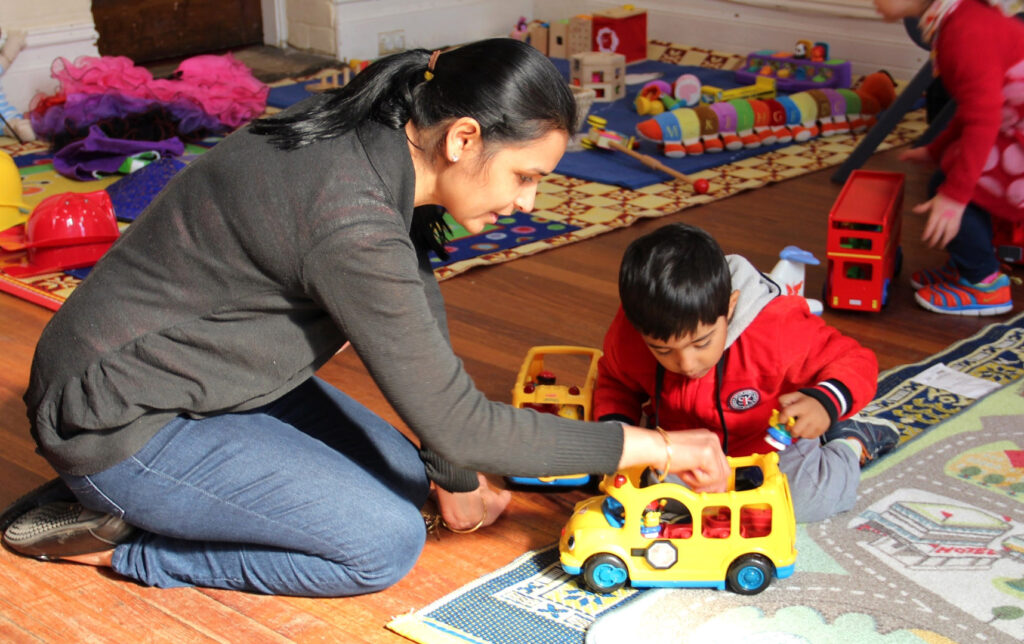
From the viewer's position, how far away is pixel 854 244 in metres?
2.30

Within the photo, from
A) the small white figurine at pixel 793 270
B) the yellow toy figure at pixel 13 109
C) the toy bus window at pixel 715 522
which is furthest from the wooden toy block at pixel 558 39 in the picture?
the toy bus window at pixel 715 522

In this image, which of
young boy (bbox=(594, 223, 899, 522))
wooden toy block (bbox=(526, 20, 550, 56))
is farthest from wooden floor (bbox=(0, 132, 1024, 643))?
wooden toy block (bbox=(526, 20, 550, 56))

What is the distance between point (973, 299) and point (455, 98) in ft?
5.24

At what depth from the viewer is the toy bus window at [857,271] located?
232cm

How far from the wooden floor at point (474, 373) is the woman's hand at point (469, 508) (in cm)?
2

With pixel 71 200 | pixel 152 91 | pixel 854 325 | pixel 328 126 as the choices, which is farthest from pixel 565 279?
pixel 152 91

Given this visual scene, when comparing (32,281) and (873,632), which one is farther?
(32,281)

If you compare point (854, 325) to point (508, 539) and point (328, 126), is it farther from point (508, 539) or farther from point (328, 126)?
point (328, 126)

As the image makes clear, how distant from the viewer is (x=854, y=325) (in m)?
2.31

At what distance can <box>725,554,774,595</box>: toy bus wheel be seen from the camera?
54.8 inches

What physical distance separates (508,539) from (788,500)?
411 mm

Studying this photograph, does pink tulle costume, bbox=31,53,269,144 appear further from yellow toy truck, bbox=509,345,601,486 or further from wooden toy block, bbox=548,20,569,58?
yellow toy truck, bbox=509,345,601,486

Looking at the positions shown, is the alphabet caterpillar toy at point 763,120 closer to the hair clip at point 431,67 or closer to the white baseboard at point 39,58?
the white baseboard at point 39,58

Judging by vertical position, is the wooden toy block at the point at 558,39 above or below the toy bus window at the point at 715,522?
below
